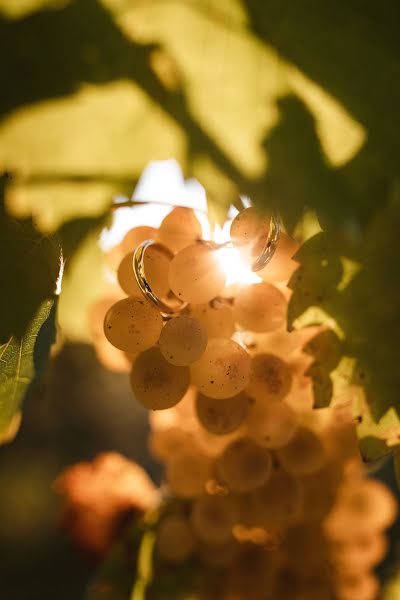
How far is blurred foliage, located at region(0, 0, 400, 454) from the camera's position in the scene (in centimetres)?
40

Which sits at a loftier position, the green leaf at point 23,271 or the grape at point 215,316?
the green leaf at point 23,271

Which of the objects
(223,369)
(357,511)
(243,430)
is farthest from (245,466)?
(357,511)

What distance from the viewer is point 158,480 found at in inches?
93.1

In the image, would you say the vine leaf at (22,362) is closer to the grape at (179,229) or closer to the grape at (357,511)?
the grape at (179,229)

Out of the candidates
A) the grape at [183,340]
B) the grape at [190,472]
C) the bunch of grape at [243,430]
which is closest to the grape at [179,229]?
the bunch of grape at [243,430]

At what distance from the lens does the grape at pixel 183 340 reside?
20.0 inches

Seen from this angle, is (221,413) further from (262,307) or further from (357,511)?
(357,511)

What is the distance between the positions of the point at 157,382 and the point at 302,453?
268 millimetres

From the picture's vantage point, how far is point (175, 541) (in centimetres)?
77

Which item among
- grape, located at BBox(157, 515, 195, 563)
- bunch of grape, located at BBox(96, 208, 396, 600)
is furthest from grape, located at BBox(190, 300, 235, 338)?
grape, located at BBox(157, 515, 195, 563)

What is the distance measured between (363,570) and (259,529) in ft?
0.81

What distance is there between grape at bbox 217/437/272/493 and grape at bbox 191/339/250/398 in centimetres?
15

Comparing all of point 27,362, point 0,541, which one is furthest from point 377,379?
point 0,541

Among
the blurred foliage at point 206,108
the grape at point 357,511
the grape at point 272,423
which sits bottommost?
the grape at point 357,511
